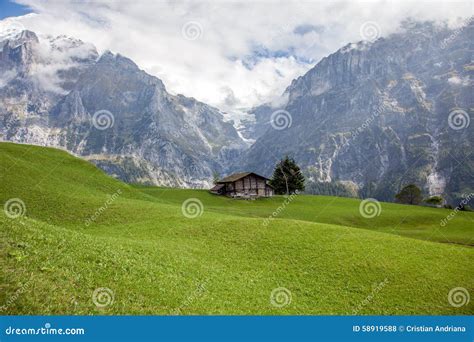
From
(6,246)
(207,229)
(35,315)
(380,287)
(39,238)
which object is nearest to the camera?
(35,315)

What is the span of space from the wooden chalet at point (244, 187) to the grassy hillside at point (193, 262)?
184 ft

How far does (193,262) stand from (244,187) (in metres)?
82.3

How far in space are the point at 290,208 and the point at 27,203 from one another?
184 feet

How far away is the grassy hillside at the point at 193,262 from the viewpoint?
20.8 m

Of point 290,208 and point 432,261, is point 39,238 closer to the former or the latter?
point 432,261

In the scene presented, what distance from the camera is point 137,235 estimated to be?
40.5 metres

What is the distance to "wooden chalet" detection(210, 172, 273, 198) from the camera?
11194 cm

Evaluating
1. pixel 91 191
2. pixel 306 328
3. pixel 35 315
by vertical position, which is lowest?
pixel 306 328

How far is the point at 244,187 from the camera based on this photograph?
113500mm

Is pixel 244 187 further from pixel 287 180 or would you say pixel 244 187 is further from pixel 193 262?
pixel 193 262

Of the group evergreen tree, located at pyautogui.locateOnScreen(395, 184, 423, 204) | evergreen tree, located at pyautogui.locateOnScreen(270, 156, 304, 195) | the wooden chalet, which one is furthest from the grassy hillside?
evergreen tree, located at pyautogui.locateOnScreen(395, 184, 423, 204)

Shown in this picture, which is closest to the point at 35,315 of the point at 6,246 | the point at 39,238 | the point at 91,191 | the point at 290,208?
the point at 6,246

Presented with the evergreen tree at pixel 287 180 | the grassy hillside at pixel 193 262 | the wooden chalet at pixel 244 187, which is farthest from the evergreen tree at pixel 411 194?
the grassy hillside at pixel 193 262

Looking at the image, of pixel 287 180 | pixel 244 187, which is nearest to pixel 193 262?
pixel 244 187
